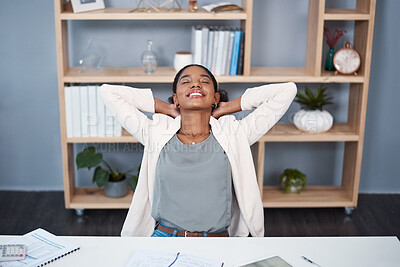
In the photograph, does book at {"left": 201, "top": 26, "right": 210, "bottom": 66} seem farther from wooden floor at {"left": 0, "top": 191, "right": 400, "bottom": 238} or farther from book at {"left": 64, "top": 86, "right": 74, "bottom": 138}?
wooden floor at {"left": 0, "top": 191, "right": 400, "bottom": 238}

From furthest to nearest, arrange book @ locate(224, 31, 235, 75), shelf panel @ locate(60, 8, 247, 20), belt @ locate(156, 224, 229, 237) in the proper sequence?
book @ locate(224, 31, 235, 75)
shelf panel @ locate(60, 8, 247, 20)
belt @ locate(156, 224, 229, 237)

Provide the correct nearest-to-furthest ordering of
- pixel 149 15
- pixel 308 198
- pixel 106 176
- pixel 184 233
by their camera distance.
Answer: pixel 184 233 < pixel 149 15 < pixel 106 176 < pixel 308 198

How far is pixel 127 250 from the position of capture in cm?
159

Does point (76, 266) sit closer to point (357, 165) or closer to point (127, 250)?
point (127, 250)

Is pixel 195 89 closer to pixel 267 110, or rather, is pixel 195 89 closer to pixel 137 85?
pixel 267 110

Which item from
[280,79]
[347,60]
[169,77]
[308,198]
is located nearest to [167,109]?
[169,77]

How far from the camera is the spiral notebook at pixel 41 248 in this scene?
4.93 feet

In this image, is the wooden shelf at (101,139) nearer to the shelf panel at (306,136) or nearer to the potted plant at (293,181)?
the shelf panel at (306,136)

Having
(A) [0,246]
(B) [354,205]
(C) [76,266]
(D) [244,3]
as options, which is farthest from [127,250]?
(B) [354,205]

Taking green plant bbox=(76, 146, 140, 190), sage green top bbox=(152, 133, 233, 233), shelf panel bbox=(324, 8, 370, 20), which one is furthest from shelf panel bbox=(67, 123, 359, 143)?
sage green top bbox=(152, 133, 233, 233)

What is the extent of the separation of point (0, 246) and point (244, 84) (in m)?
2.19

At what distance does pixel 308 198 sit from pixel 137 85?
1.38 meters

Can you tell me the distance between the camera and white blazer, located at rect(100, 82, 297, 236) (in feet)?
6.48

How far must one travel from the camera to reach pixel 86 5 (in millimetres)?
2967
